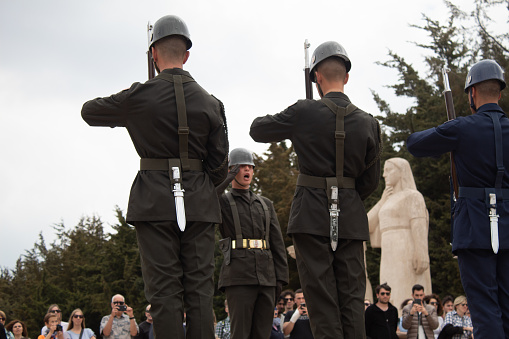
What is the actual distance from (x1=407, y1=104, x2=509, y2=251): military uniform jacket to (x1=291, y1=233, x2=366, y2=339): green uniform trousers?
0.97 meters

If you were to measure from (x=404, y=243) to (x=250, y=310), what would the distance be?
8385 millimetres

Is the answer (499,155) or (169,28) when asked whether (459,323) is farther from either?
(169,28)

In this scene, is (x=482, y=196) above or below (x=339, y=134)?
below

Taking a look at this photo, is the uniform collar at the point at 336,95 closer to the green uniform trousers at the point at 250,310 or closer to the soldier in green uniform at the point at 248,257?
the soldier in green uniform at the point at 248,257

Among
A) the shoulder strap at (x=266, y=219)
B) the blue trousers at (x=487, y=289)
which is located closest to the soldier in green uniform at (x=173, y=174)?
the blue trousers at (x=487, y=289)

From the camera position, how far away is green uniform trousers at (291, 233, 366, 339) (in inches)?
226

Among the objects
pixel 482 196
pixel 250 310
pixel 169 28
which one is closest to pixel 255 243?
pixel 250 310

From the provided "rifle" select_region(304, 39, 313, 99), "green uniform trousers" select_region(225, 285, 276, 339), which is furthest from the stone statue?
"rifle" select_region(304, 39, 313, 99)

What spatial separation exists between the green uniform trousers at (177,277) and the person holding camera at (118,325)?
7.81m

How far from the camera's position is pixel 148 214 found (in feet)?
17.3

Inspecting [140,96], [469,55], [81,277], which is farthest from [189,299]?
[469,55]

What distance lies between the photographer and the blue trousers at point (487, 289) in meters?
5.83

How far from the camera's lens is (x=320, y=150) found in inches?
241

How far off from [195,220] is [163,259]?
0.39 m
